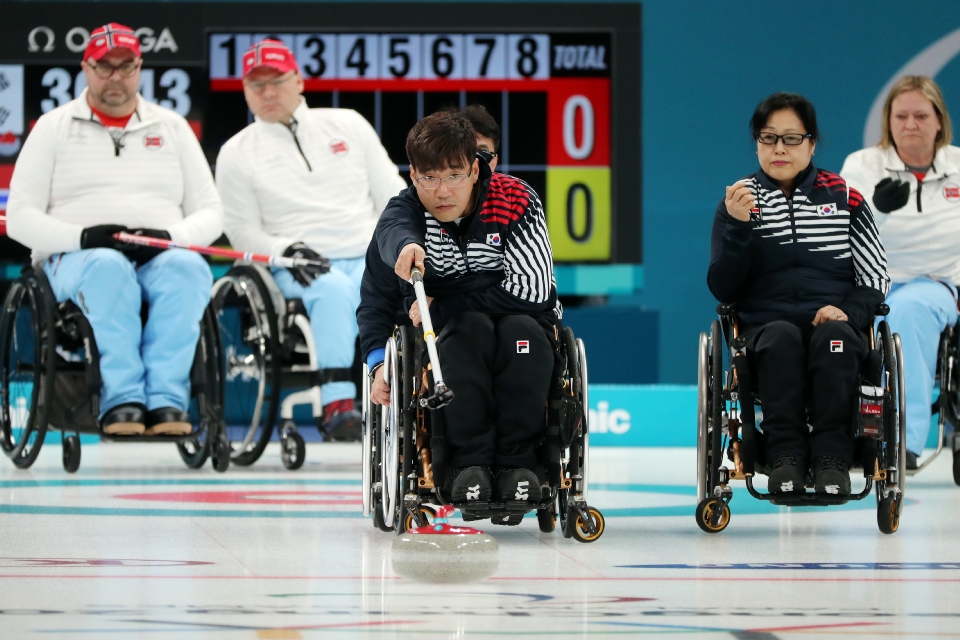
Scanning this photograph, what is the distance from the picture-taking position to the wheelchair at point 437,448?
9.71 feet

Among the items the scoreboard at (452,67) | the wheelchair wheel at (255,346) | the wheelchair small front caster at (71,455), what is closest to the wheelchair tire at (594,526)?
the wheelchair wheel at (255,346)

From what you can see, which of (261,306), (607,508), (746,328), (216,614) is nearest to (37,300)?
(261,306)

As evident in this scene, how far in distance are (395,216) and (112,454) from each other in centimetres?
319

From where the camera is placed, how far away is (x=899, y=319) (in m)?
4.63

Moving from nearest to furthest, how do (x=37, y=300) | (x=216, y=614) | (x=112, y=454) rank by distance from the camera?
(x=216, y=614), (x=37, y=300), (x=112, y=454)

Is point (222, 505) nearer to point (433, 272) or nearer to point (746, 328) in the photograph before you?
point (433, 272)

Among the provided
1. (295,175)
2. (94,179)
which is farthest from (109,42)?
(295,175)

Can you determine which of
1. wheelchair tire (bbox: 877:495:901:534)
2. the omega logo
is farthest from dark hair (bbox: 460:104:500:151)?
the omega logo

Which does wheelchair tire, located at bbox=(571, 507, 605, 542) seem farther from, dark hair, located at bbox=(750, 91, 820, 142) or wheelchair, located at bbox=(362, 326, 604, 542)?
dark hair, located at bbox=(750, 91, 820, 142)

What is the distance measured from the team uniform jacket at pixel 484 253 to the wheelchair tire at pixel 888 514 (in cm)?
85

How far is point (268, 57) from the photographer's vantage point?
536 cm

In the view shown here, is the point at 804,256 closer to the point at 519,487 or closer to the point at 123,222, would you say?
the point at 519,487

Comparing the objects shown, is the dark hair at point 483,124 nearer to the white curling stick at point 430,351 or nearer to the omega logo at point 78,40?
the white curling stick at point 430,351

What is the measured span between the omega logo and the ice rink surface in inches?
120
